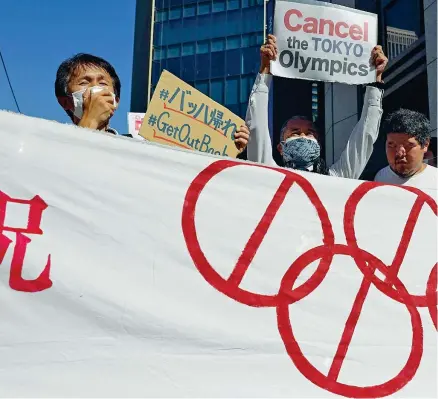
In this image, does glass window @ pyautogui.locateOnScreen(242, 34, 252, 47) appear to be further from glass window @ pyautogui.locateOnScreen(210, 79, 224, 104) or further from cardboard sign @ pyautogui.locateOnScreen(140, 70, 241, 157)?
cardboard sign @ pyautogui.locateOnScreen(140, 70, 241, 157)

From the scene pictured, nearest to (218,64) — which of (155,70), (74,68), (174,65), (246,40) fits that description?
(246,40)

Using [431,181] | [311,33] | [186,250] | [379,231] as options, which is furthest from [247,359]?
[311,33]

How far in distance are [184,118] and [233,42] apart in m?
28.6

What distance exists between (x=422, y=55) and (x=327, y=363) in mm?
7768

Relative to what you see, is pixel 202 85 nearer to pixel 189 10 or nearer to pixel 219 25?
pixel 219 25

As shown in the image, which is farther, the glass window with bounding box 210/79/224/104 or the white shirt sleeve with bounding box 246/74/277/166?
the glass window with bounding box 210/79/224/104

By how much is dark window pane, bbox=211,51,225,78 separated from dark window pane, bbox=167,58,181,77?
6.41ft

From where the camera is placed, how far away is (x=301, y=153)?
2672 millimetres

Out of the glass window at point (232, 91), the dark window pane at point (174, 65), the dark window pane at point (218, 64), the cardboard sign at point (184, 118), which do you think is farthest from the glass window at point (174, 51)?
the cardboard sign at point (184, 118)

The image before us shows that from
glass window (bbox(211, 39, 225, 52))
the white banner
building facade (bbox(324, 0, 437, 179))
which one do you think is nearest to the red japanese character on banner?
the white banner

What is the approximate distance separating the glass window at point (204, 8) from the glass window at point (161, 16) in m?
2.18

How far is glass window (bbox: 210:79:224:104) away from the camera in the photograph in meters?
31.3

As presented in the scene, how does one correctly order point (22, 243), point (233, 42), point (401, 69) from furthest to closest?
point (233, 42) < point (401, 69) < point (22, 243)

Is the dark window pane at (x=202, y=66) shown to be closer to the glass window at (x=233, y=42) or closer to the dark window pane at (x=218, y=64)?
the dark window pane at (x=218, y=64)
